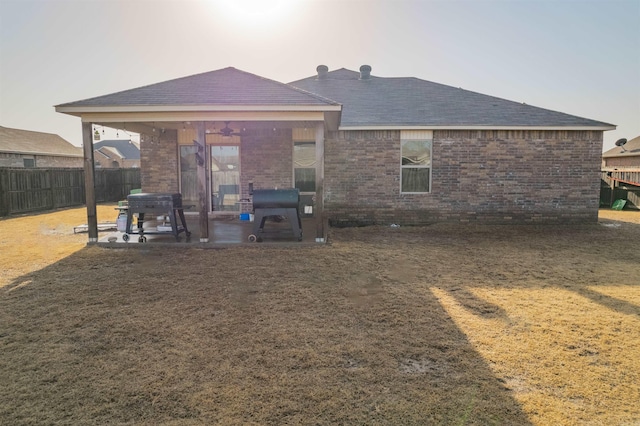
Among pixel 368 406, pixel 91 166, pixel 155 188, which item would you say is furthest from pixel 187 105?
pixel 368 406

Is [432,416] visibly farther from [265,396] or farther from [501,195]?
[501,195]

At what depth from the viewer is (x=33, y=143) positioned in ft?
83.4

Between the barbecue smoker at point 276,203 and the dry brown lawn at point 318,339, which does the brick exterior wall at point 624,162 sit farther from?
the barbecue smoker at point 276,203

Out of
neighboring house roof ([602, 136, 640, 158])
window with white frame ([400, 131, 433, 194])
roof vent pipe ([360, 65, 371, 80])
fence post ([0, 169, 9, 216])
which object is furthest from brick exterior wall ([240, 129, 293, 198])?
neighboring house roof ([602, 136, 640, 158])

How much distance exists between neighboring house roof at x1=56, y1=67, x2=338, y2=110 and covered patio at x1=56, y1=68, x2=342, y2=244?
19mm

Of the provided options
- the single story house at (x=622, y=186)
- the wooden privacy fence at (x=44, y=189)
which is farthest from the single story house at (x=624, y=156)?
the wooden privacy fence at (x=44, y=189)

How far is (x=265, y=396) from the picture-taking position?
286 cm

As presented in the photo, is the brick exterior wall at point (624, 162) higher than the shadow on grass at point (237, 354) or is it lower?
higher

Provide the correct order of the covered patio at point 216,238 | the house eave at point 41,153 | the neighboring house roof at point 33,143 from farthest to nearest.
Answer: the neighboring house roof at point 33,143, the house eave at point 41,153, the covered patio at point 216,238

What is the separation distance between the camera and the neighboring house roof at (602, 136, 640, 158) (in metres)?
26.6

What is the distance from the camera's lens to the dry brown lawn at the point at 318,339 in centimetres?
274

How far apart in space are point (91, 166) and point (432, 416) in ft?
25.4

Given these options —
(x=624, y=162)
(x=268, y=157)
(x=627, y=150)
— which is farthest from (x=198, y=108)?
(x=624, y=162)

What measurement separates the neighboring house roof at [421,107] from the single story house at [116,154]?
1501 inches
